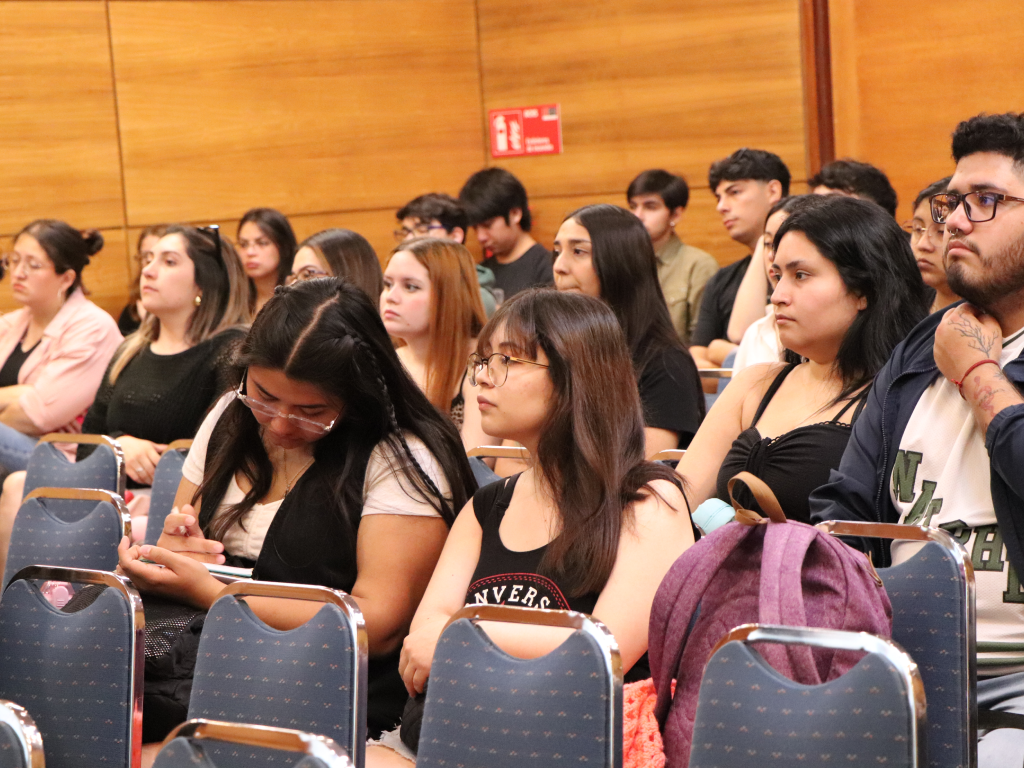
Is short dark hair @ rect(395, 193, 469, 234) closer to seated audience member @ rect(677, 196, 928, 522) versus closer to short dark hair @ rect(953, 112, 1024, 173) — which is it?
seated audience member @ rect(677, 196, 928, 522)

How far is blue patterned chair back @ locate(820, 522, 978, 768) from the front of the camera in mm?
1681

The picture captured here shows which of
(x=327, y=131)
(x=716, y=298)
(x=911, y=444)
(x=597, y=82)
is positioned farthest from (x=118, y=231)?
(x=911, y=444)

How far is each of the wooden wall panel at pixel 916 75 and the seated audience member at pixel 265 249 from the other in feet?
9.29

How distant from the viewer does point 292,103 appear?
6.59 meters

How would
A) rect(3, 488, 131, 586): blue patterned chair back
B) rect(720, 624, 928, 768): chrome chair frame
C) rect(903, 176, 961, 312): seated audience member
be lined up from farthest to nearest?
rect(903, 176, 961, 312): seated audience member
rect(3, 488, 131, 586): blue patterned chair back
rect(720, 624, 928, 768): chrome chair frame

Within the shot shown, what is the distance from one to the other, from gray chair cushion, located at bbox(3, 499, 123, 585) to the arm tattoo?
6.34ft

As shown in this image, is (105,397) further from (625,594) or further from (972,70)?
(972,70)

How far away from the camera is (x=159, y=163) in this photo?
6312 millimetres

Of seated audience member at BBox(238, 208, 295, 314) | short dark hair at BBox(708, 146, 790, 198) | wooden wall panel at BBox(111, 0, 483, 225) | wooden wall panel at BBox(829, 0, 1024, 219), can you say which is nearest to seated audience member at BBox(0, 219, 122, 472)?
seated audience member at BBox(238, 208, 295, 314)

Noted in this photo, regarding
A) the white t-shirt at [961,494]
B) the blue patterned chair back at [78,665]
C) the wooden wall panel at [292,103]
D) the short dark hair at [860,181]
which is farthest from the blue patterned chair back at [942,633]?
the wooden wall panel at [292,103]

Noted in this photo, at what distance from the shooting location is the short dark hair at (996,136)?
196cm

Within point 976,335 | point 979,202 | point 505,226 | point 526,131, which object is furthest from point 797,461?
point 526,131

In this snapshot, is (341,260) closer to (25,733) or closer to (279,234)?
(279,234)

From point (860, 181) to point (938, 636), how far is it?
2998 mm
